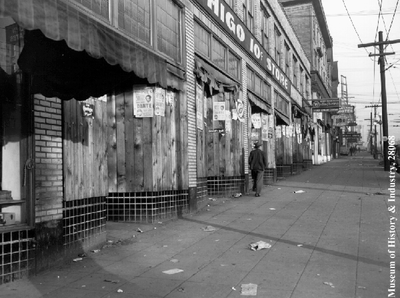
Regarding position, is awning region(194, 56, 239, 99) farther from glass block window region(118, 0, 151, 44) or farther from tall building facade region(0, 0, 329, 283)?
glass block window region(118, 0, 151, 44)

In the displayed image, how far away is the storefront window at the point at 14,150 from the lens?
5.02 metres

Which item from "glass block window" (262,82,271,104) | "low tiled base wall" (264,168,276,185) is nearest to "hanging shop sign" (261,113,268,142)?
"glass block window" (262,82,271,104)

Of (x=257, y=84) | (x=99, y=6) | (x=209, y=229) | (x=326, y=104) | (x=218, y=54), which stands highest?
(x=326, y=104)

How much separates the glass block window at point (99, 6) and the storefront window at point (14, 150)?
2.18m

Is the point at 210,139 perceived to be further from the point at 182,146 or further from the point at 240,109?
the point at 182,146

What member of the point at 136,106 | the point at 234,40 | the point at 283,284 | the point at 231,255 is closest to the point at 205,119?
the point at 234,40

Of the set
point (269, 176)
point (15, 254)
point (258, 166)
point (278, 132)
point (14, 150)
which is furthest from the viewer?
point (278, 132)

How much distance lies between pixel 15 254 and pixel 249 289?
2.77 meters

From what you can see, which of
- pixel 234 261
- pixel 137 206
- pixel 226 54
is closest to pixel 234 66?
pixel 226 54

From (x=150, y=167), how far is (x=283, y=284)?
4336mm

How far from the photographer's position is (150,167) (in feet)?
27.7

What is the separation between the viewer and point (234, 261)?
5801 millimetres

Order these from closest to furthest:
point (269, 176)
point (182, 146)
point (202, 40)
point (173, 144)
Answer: point (173, 144) < point (182, 146) < point (202, 40) < point (269, 176)

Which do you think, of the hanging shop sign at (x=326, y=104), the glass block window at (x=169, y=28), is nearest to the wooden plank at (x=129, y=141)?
the glass block window at (x=169, y=28)
